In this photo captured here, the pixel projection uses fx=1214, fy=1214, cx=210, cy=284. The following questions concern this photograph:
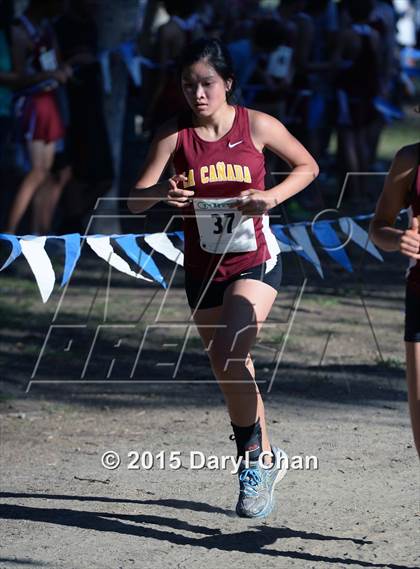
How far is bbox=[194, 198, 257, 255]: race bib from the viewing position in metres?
4.70

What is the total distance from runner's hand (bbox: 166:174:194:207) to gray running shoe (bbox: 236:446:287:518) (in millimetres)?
1068

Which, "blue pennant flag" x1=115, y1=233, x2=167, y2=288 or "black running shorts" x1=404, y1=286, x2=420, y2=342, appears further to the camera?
"blue pennant flag" x1=115, y1=233, x2=167, y2=288

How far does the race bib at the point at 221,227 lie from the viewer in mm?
4695

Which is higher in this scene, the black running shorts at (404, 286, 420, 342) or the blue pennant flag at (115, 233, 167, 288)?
the black running shorts at (404, 286, 420, 342)

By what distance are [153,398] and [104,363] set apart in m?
0.79

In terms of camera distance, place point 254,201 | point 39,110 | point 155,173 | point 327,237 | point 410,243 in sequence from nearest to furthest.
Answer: point 410,243 < point 254,201 < point 155,173 < point 327,237 < point 39,110

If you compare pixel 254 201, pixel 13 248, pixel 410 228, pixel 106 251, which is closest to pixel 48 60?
pixel 106 251

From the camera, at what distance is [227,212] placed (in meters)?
4.71

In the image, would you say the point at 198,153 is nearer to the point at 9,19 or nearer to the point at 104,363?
the point at 104,363

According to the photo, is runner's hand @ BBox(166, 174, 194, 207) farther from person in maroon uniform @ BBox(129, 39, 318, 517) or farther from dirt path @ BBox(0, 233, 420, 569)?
dirt path @ BBox(0, 233, 420, 569)

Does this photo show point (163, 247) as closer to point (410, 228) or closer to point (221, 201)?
point (221, 201)

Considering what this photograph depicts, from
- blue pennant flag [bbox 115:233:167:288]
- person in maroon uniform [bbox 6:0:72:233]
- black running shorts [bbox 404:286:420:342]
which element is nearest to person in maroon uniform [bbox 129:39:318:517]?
black running shorts [bbox 404:286:420:342]

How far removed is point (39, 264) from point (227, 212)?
137 cm

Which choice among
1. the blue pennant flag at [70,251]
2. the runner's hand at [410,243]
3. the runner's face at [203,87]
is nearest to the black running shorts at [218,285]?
the runner's face at [203,87]
